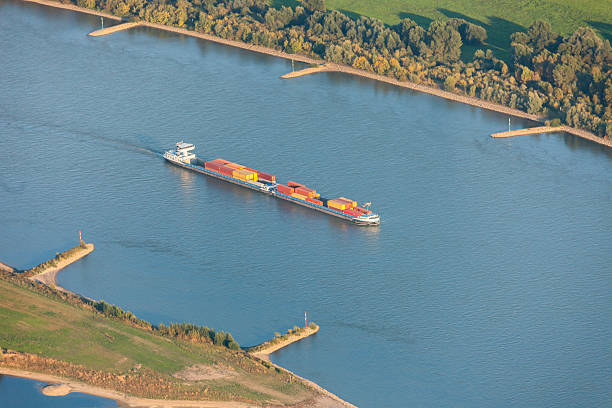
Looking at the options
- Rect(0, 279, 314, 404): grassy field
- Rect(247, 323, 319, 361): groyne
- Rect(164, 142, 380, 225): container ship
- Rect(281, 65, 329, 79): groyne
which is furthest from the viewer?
Rect(281, 65, 329, 79): groyne

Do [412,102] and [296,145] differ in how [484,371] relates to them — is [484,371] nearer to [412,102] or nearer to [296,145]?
[296,145]

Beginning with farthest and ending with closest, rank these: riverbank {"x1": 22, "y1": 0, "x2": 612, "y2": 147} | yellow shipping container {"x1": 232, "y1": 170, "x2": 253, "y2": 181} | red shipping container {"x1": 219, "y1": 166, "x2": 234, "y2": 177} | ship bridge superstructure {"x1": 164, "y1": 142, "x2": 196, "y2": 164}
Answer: riverbank {"x1": 22, "y1": 0, "x2": 612, "y2": 147} → ship bridge superstructure {"x1": 164, "y1": 142, "x2": 196, "y2": 164} → red shipping container {"x1": 219, "y1": 166, "x2": 234, "y2": 177} → yellow shipping container {"x1": 232, "y1": 170, "x2": 253, "y2": 181}

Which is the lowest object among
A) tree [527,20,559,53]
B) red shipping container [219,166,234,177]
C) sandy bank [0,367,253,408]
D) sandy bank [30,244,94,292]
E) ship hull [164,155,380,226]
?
sandy bank [0,367,253,408]

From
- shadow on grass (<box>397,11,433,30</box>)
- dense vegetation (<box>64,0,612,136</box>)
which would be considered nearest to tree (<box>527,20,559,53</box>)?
dense vegetation (<box>64,0,612,136</box>)

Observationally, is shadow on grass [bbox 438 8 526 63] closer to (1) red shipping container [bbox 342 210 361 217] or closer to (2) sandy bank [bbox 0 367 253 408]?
(1) red shipping container [bbox 342 210 361 217]

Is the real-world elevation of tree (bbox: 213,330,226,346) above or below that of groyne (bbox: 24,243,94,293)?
above

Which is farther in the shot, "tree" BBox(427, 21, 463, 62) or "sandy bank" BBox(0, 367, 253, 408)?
"tree" BBox(427, 21, 463, 62)

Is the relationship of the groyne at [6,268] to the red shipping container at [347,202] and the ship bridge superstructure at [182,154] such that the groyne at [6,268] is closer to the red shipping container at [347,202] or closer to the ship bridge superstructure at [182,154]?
the ship bridge superstructure at [182,154]
